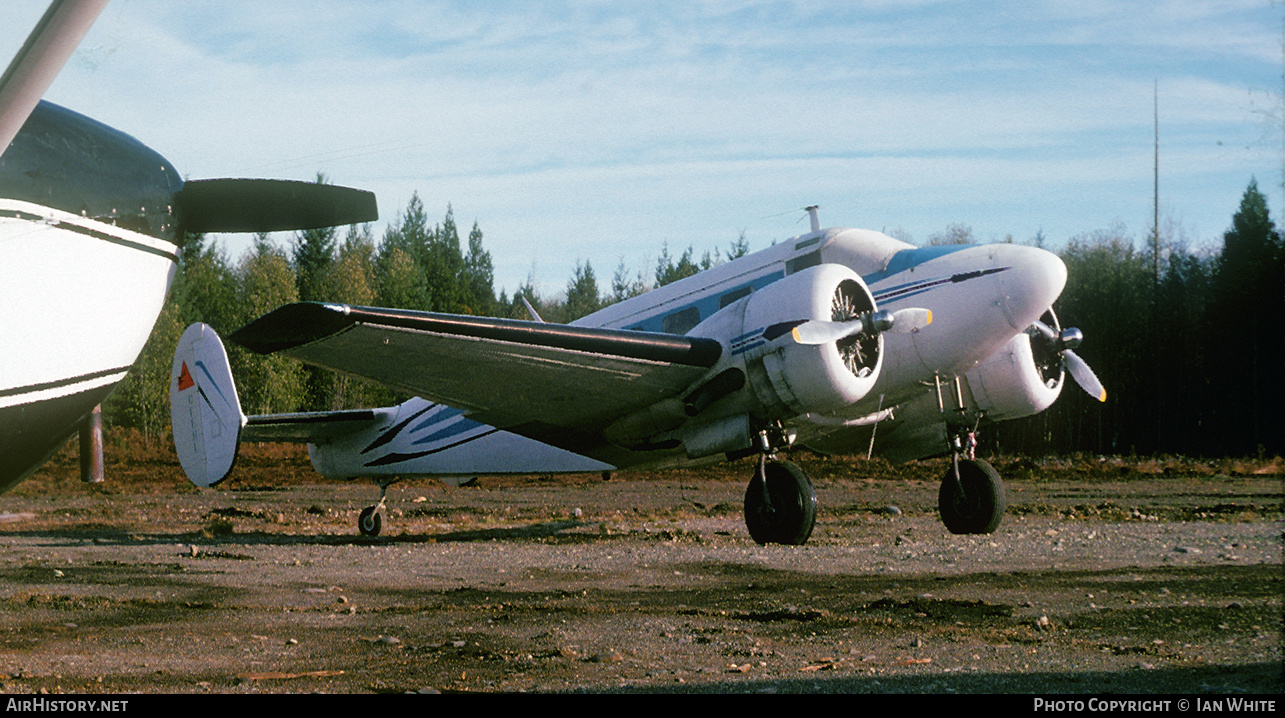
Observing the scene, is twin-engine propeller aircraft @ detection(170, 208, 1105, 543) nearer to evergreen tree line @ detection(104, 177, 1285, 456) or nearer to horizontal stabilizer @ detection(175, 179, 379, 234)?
horizontal stabilizer @ detection(175, 179, 379, 234)

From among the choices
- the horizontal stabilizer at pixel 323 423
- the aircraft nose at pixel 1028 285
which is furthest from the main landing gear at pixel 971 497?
the horizontal stabilizer at pixel 323 423

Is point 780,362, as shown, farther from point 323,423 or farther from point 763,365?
point 323,423

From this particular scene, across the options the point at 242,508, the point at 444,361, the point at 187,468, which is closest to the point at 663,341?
the point at 444,361

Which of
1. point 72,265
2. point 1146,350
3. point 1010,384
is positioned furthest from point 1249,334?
point 72,265

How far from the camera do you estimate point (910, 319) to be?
32.7 ft

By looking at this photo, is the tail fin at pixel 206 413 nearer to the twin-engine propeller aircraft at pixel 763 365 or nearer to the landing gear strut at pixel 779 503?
the twin-engine propeller aircraft at pixel 763 365

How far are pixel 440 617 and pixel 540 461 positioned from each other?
7.24m

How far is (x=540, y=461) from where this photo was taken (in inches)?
542

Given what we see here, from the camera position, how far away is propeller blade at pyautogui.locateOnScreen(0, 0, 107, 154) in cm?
179

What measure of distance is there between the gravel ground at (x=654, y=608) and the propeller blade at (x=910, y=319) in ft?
7.64

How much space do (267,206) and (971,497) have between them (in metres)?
9.30

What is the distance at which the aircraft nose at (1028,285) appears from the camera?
32.8 ft
